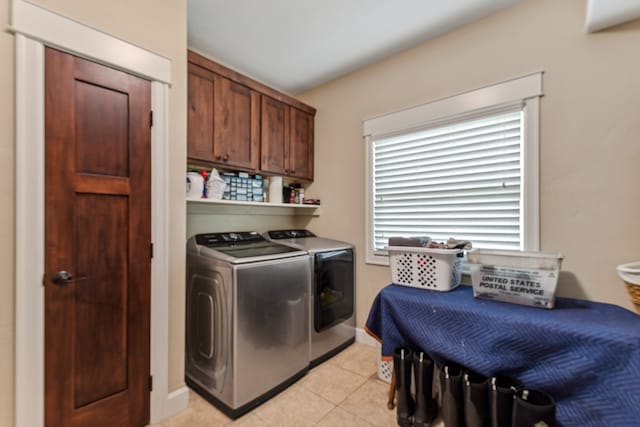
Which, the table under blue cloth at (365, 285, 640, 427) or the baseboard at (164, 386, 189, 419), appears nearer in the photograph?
the table under blue cloth at (365, 285, 640, 427)

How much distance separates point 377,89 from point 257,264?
1.97 metres

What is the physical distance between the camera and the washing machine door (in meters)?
2.31

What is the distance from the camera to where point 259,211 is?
289 centimetres

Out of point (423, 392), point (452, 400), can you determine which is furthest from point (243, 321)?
point (452, 400)

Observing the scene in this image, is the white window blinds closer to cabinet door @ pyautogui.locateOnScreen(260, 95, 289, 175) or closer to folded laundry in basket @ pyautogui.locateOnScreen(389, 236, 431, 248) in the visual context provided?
folded laundry in basket @ pyautogui.locateOnScreen(389, 236, 431, 248)

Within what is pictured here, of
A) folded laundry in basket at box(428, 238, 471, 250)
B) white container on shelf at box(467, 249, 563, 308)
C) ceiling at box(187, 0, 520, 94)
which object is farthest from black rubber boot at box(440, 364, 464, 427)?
ceiling at box(187, 0, 520, 94)

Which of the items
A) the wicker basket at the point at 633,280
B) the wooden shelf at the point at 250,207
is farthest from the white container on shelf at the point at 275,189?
the wicker basket at the point at 633,280

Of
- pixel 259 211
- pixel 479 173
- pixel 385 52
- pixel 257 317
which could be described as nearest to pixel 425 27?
pixel 385 52

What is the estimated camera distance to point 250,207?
2.78 meters

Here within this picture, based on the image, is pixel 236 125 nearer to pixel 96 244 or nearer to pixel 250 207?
pixel 250 207

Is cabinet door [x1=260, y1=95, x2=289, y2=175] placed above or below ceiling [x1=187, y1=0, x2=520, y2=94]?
below

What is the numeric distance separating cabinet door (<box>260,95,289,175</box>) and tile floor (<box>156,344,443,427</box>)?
1.85m

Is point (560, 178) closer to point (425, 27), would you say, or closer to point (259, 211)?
point (425, 27)

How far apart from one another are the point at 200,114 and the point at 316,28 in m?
1.12
